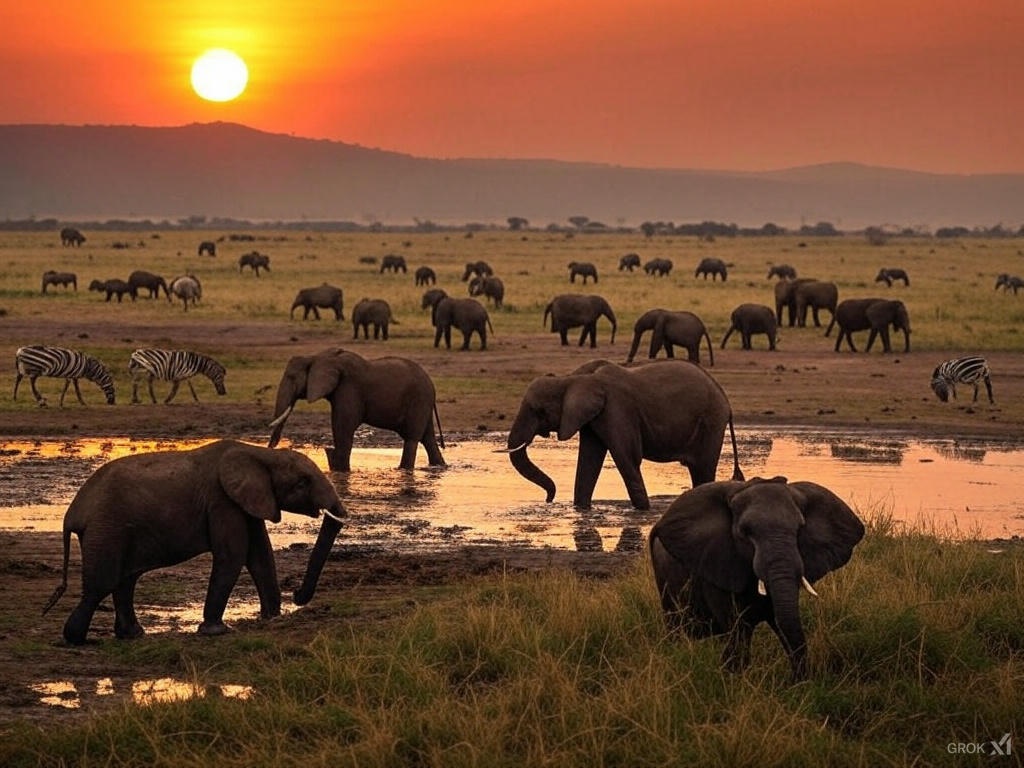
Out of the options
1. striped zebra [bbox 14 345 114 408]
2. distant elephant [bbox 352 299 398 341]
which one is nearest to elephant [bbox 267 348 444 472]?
striped zebra [bbox 14 345 114 408]

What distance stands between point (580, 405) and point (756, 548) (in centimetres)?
761

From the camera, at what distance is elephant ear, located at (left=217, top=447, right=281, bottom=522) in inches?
436

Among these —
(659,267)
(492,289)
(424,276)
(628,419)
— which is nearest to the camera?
(628,419)

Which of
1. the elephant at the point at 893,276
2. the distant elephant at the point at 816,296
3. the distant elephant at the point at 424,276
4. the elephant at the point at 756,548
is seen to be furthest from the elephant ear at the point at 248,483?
the elephant at the point at 893,276

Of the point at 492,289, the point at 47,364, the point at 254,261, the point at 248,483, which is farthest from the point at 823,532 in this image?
the point at 254,261

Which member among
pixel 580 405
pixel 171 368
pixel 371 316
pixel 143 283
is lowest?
pixel 143 283

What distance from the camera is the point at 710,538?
364 inches

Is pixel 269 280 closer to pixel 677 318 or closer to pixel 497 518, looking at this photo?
pixel 677 318

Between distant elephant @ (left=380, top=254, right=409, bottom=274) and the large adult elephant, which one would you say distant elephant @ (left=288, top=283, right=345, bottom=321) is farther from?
distant elephant @ (left=380, top=254, right=409, bottom=274)

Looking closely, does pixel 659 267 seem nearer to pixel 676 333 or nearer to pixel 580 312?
pixel 580 312

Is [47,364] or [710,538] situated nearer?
[710,538]

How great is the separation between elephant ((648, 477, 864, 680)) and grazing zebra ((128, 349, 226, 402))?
17.9 meters

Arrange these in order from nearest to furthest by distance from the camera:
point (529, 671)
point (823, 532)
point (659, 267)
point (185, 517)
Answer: point (823, 532), point (529, 671), point (185, 517), point (659, 267)

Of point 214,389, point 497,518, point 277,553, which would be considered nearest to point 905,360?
point 214,389
